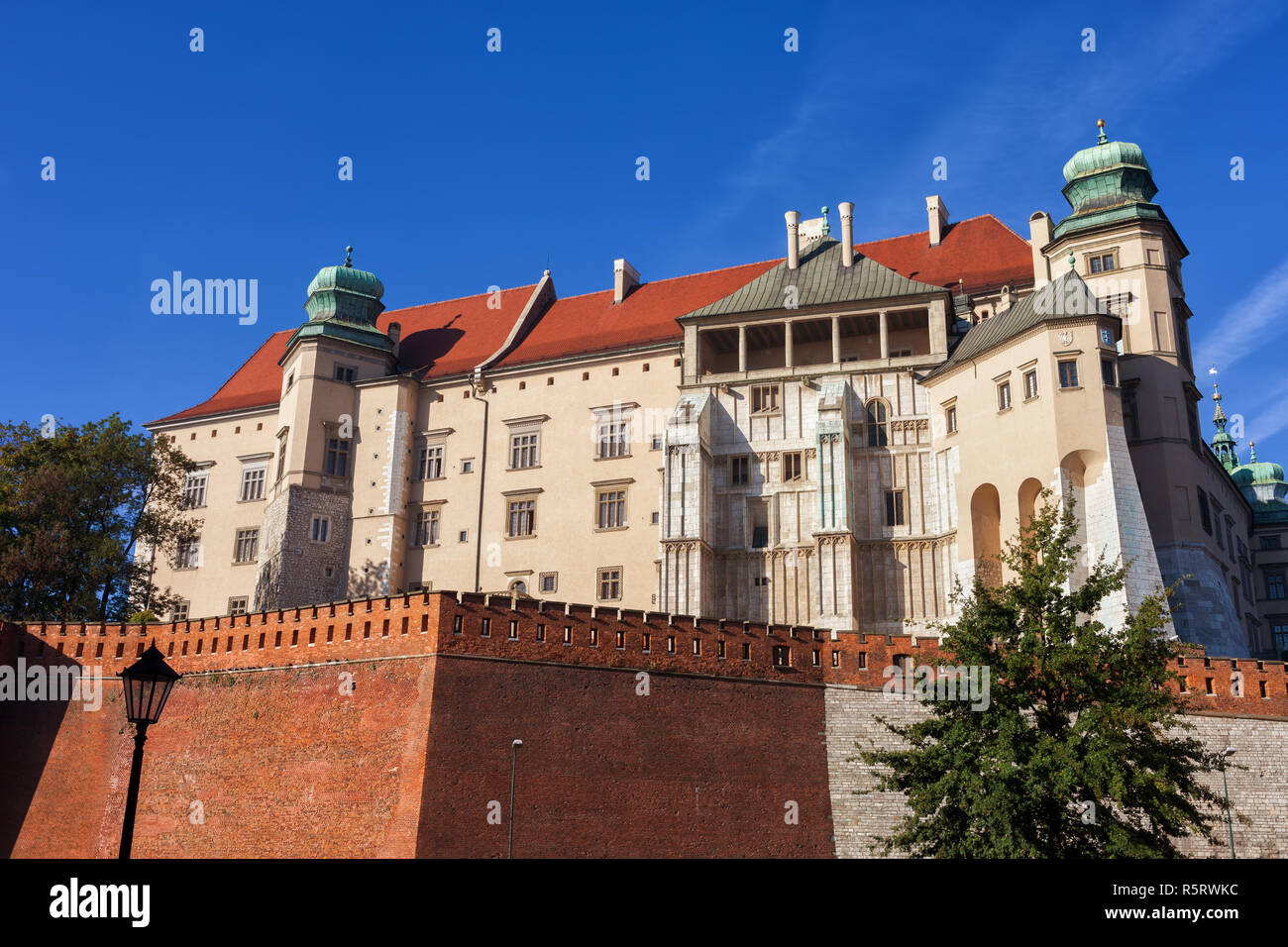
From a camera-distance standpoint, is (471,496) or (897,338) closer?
(897,338)

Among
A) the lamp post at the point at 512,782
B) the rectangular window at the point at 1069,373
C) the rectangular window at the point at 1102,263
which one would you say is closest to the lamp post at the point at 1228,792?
the rectangular window at the point at 1069,373

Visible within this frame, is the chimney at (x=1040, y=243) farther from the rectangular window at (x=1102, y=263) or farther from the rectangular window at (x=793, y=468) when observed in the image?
the rectangular window at (x=793, y=468)

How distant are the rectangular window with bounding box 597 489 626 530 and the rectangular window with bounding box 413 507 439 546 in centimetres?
784

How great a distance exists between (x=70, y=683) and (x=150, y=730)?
430 cm

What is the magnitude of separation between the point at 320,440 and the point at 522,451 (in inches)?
358

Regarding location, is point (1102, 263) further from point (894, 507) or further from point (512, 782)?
point (512, 782)

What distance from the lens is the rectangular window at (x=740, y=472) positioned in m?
47.7

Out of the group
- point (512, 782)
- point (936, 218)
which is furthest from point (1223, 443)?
point (512, 782)

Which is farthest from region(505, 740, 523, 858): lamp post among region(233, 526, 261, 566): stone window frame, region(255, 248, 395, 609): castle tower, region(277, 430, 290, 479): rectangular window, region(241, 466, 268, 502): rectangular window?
region(241, 466, 268, 502): rectangular window

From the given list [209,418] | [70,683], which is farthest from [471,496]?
[70,683]

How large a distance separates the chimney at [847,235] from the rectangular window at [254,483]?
27245 millimetres

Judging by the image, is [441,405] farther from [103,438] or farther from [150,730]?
[150,730]
